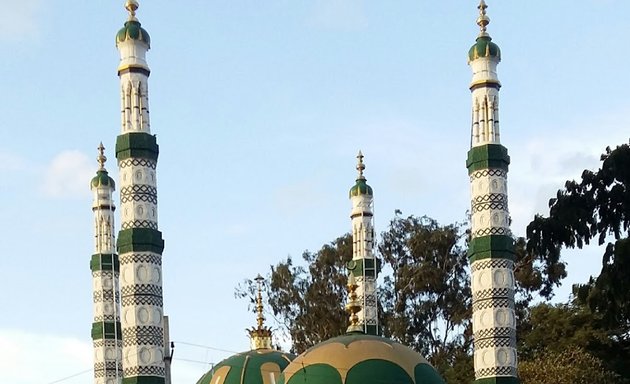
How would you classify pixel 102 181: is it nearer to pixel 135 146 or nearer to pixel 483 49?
Result: pixel 135 146

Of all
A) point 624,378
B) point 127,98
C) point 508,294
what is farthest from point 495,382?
point 624,378

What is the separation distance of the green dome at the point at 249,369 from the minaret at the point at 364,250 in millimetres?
10012

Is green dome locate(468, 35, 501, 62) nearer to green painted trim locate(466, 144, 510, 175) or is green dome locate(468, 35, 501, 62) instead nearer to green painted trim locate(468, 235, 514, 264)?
green painted trim locate(466, 144, 510, 175)

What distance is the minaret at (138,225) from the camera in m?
25.2

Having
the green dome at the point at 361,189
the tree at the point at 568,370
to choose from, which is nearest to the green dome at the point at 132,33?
the green dome at the point at 361,189

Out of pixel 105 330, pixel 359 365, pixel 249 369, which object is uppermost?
pixel 105 330

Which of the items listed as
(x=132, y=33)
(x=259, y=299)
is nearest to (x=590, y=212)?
(x=259, y=299)

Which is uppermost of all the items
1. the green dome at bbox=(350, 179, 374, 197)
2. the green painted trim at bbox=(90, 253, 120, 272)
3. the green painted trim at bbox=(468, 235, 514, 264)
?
the green dome at bbox=(350, 179, 374, 197)

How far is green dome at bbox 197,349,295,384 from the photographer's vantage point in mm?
26531

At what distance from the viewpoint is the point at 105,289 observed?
115 ft

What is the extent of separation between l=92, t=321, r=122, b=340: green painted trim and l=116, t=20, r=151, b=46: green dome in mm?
10349

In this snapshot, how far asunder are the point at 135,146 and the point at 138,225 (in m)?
1.66

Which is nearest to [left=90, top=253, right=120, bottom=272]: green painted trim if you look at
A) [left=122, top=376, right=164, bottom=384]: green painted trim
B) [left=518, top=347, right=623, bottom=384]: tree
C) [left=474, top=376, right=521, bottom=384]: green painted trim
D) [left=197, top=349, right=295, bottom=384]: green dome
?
[left=197, top=349, right=295, bottom=384]: green dome

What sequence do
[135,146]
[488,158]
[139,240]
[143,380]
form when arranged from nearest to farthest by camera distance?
[143,380] → [139,240] → [135,146] → [488,158]
